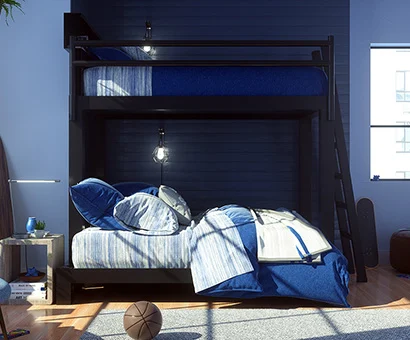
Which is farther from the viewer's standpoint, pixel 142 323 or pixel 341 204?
pixel 341 204

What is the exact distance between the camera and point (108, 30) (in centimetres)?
541

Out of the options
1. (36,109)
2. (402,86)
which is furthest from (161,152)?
(402,86)

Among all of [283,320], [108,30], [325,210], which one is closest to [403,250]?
[325,210]

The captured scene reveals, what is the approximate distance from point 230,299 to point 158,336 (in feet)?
3.41

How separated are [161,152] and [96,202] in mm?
1515

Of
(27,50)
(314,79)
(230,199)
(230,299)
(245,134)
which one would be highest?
(27,50)

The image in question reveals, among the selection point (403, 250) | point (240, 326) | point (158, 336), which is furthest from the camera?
point (403, 250)

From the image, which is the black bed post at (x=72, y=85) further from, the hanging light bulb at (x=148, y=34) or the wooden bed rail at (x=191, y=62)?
the hanging light bulb at (x=148, y=34)

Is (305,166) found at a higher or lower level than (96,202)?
higher

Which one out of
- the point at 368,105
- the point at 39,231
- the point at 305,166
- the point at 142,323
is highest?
the point at 368,105

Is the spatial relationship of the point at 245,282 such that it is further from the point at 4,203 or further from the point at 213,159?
the point at 4,203

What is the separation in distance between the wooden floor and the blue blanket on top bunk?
4.94 ft

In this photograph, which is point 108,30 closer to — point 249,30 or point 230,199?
point 249,30

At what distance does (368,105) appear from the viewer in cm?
541
